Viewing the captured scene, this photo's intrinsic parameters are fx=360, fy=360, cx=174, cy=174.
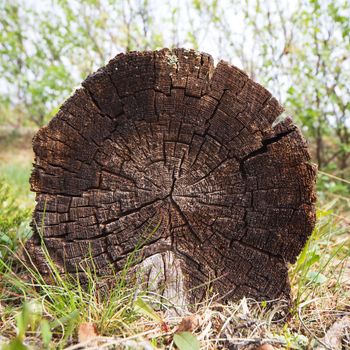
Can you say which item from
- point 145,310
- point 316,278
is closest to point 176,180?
point 145,310

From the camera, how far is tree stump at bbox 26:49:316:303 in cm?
152

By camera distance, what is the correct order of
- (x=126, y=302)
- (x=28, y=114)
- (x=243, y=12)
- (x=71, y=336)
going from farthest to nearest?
(x=28, y=114)
(x=243, y=12)
(x=126, y=302)
(x=71, y=336)

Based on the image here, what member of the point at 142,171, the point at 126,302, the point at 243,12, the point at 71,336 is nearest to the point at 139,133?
the point at 142,171

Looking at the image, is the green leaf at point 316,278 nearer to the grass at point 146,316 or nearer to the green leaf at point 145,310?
the grass at point 146,316

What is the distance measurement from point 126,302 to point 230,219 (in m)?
0.57

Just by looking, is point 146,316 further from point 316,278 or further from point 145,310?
point 316,278

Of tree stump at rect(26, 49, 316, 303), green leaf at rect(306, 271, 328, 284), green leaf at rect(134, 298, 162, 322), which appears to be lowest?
green leaf at rect(134, 298, 162, 322)

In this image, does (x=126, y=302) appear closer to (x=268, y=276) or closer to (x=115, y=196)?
(x=115, y=196)

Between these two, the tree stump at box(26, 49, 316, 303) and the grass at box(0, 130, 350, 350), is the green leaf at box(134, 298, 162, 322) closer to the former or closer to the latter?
the grass at box(0, 130, 350, 350)

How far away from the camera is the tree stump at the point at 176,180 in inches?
59.8

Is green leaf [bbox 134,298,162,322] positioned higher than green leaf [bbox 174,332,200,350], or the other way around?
green leaf [bbox 134,298,162,322]

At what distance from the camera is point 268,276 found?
5.31 feet

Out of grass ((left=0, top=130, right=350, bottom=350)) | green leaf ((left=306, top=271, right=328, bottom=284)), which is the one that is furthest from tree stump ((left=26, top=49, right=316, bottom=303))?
green leaf ((left=306, top=271, right=328, bottom=284))

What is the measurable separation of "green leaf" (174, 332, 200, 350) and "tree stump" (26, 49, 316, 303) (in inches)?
12.3
